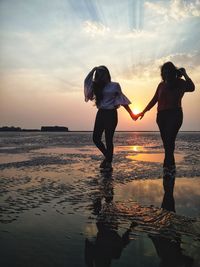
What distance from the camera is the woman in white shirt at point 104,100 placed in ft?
22.0

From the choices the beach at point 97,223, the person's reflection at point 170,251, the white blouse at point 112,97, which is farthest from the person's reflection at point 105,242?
the white blouse at point 112,97

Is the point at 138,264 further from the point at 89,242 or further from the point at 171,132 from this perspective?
the point at 171,132

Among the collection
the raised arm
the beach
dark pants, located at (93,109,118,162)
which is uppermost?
the raised arm

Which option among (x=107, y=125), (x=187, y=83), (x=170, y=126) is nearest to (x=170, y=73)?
(x=187, y=83)

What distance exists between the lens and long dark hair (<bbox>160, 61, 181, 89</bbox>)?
6.37 meters

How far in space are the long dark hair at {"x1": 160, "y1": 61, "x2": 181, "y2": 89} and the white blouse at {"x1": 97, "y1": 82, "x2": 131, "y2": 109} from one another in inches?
37.2

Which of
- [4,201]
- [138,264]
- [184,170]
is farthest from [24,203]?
[184,170]

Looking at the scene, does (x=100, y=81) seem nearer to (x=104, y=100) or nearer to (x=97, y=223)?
(x=104, y=100)

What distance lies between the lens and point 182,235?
2238 mm

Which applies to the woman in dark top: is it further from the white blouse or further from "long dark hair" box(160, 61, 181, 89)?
the white blouse

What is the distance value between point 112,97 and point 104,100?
170 millimetres


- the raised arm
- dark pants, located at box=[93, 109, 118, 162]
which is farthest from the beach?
the raised arm

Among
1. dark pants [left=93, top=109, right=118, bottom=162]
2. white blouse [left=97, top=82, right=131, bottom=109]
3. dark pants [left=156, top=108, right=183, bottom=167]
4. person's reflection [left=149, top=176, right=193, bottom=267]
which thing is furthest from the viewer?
white blouse [left=97, top=82, right=131, bottom=109]

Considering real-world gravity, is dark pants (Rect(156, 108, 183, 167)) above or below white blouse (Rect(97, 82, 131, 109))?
below
